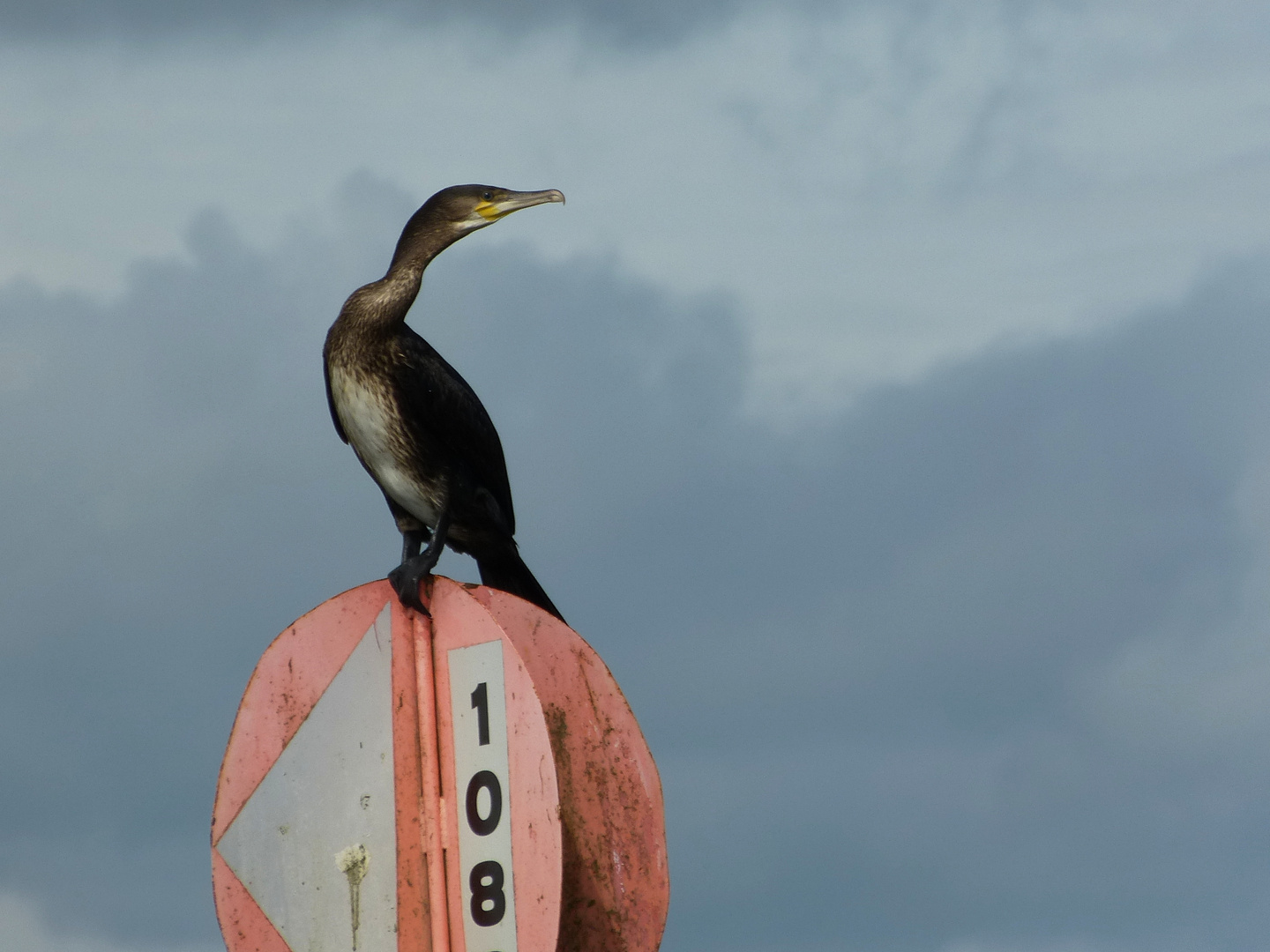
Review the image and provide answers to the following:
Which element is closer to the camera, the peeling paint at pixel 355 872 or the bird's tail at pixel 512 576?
the peeling paint at pixel 355 872

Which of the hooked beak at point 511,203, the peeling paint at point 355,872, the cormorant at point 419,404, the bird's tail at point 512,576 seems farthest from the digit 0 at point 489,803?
the hooked beak at point 511,203

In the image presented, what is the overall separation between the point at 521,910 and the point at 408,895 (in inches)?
13.1

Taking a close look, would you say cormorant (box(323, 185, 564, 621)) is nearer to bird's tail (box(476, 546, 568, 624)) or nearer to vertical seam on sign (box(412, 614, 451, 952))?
bird's tail (box(476, 546, 568, 624))

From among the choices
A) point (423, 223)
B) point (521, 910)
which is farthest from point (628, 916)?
point (423, 223)

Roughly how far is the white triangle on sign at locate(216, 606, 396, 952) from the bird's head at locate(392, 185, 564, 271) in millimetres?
1199

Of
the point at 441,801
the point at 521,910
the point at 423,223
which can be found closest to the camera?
the point at 521,910

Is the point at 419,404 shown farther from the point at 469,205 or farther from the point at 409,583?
the point at 409,583

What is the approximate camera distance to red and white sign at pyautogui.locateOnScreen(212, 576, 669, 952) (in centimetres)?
340

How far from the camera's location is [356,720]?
3.67 meters

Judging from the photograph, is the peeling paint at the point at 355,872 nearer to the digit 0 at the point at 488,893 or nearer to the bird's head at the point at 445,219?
the digit 0 at the point at 488,893

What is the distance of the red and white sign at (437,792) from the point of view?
3.40m

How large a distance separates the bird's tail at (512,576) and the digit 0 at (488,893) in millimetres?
1316

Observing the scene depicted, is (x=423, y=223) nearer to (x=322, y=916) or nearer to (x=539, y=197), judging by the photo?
(x=539, y=197)

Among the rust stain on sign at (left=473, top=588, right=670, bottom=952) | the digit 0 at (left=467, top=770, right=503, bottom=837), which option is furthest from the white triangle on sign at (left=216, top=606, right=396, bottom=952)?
the rust stain on sign at (left=473, top=588, right=670, bottom=952)
